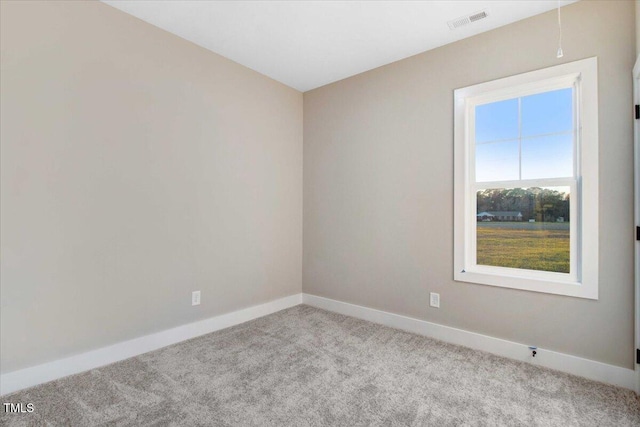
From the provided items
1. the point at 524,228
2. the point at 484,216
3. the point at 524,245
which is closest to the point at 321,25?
the point at 484,216

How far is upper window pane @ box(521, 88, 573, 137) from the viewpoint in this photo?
2.42m

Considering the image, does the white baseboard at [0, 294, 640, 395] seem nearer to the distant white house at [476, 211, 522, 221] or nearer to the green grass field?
the green grass field

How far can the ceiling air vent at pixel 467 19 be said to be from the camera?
2430 mm

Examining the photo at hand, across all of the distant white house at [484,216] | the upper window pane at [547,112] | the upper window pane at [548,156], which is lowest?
the distant white house at [484,216]

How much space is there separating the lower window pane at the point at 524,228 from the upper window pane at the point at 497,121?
48cm

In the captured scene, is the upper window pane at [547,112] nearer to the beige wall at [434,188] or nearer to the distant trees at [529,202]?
the beige wall at [434,188]

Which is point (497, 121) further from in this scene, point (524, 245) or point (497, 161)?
point (524, 245)

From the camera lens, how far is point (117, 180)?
2.42 metres

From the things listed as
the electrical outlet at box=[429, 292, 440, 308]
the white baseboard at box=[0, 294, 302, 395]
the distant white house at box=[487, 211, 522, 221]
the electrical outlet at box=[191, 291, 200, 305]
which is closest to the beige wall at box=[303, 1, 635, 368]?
the electrical outlet at box=[429, 292, 440, 308]

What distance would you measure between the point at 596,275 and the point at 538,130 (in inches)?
47.1

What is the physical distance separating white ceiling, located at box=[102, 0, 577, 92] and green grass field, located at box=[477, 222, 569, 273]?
5.60 ft

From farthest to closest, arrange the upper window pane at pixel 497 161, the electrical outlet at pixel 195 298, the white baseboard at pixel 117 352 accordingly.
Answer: the electrical outlet at pixel 195 298
the upper window pane at pixel 497 161
the white baseboard at pixel 117 352

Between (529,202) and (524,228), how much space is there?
0.22m

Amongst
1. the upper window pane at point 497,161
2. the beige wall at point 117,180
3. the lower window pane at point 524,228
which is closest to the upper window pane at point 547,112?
the upper window pane at point 497,161
